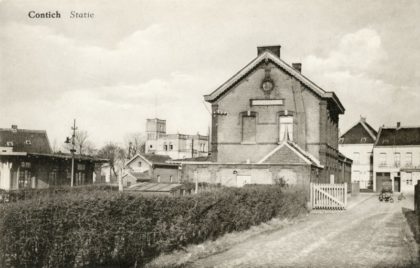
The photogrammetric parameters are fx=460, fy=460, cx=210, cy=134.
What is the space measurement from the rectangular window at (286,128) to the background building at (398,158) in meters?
31.9

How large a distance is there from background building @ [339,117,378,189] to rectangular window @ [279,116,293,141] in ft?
129

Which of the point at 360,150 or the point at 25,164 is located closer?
the point at 25,164

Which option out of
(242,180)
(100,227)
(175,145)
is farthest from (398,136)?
(175,145)

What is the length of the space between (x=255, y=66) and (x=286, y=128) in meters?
5.36

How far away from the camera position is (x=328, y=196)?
25953 mm

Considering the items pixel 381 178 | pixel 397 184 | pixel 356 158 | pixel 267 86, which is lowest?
pixel 397 184

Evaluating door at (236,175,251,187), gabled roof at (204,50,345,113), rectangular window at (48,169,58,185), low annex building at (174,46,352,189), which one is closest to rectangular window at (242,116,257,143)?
low annex building at (174,46,352,189)

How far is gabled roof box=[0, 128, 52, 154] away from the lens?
5272 centimetres

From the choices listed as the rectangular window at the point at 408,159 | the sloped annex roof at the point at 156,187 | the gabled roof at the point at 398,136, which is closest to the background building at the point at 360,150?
the gabled roof at the point at 398,136

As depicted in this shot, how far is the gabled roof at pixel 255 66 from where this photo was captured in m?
33.8

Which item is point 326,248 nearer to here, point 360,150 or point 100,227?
point 100,227

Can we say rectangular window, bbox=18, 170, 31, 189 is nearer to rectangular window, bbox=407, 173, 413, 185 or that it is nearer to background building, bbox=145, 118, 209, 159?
rectangular window, bbox=407, 173, 413, 185

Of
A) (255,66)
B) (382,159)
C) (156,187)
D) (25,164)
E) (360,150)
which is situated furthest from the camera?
(360,150)

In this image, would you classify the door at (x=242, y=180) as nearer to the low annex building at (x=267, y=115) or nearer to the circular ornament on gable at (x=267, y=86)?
the low annex building at (x=267, y=115)
